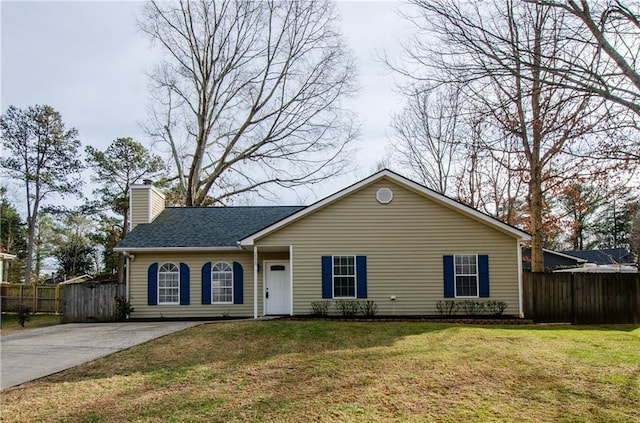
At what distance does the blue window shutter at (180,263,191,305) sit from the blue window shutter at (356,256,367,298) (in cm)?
619

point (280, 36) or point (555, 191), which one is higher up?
point (280, 36)

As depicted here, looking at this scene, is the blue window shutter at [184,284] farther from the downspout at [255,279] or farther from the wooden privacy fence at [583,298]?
the wooden privacy fence at [583,298]

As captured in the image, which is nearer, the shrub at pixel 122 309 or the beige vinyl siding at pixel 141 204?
the shrub at pixel 122 309

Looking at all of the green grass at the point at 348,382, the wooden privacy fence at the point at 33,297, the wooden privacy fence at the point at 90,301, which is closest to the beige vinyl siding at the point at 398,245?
the green grass at the point at 348,382

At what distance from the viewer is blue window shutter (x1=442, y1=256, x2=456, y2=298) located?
52.4ft

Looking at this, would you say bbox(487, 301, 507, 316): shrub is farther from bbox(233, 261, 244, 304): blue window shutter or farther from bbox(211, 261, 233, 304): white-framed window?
bbox(211, 261, 233, 304): white-framed window

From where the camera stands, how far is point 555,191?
2248cm

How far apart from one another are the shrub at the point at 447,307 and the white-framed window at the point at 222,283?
7.30 metres

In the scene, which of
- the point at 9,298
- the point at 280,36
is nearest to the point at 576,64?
the point at 280,36

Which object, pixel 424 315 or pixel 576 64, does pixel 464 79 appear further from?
pixel 424 315

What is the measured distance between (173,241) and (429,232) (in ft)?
30.0

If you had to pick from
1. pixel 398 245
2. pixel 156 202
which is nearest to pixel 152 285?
pixel 156 202

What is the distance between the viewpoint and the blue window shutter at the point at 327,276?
52.4 feet

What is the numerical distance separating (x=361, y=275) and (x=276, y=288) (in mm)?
3315
